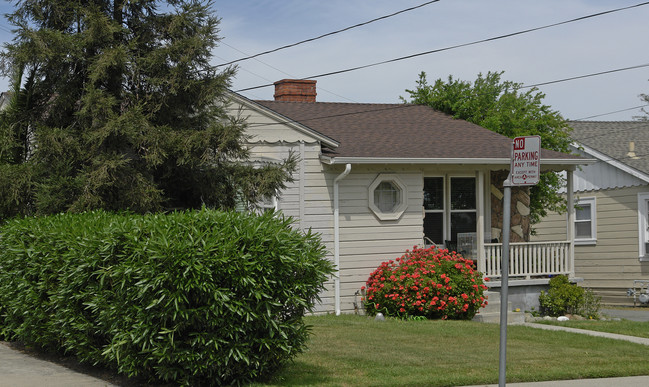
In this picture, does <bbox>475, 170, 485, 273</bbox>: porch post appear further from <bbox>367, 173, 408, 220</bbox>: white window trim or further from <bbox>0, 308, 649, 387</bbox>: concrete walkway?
<bbox>0, 308, 649, 387</bbox>: concrete walkway

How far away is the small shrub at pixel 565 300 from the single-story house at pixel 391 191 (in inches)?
14.3

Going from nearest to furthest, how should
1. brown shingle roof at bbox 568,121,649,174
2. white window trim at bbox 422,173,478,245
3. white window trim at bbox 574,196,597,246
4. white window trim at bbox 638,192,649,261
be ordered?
white window trim at bbox 422,173,478,245 → white window trim at bbox 638,192,649,261 → brown shingle roof at bbox 568,121,649,174 → white window trim at bbox 574,196,597,246

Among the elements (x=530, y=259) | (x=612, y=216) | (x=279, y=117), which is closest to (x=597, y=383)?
(x=530, y=259)

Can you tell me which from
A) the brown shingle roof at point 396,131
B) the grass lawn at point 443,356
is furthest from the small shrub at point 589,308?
the grass lawn at point 443,356

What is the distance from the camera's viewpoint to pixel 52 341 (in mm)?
9773

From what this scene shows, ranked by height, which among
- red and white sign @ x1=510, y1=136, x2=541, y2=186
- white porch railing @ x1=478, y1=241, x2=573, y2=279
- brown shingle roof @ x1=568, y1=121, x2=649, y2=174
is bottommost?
white porch railing @ x1=478, y1=241, x2=573, y2=279

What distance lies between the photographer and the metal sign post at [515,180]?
6.88m

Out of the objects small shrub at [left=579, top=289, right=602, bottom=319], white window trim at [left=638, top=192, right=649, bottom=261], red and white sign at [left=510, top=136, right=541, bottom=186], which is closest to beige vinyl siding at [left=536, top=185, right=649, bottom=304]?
white window trim at [left=638, top=192, right=649, bottom=261]

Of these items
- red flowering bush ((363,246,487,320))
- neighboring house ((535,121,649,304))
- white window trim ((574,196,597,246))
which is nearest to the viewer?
red flowering bush ((363,246,487,320))

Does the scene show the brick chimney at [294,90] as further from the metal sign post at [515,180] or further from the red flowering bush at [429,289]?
the metal sign post at [515,180]

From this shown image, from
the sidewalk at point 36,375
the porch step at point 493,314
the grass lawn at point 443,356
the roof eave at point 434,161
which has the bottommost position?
the sidewalk at point 36,375

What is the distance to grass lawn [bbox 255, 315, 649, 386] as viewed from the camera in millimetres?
8664

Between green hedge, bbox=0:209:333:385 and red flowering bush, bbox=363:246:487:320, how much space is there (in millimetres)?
6564

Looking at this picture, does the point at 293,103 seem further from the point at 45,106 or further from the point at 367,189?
the point at 45,106
